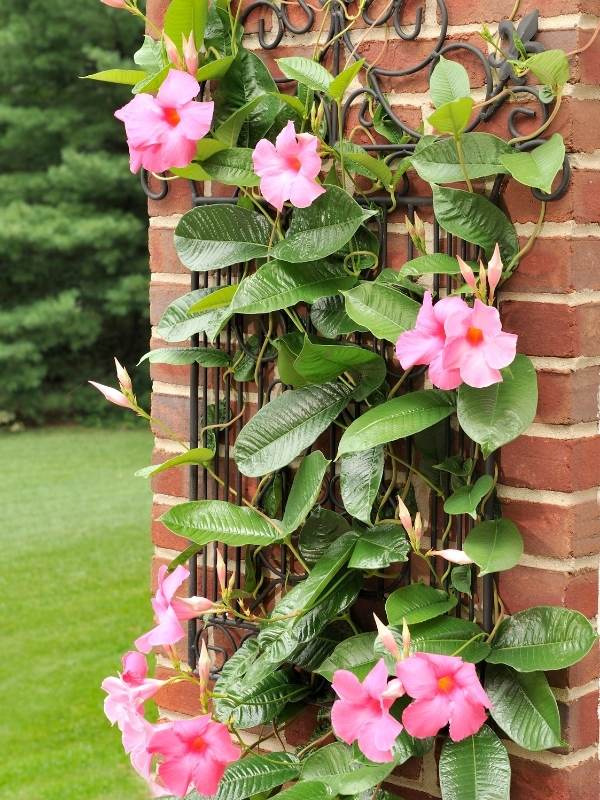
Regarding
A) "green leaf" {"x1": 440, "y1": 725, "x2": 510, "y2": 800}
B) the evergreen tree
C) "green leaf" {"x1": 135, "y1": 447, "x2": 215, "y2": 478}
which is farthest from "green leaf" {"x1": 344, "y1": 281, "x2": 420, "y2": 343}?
the evergreen tree

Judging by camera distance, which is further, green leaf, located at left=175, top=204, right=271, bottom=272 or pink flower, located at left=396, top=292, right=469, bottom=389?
green leaf, located at left=175, top=204, right=271, bottom=272

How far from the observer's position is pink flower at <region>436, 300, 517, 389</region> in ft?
4.16

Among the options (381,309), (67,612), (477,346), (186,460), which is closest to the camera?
(477,346)

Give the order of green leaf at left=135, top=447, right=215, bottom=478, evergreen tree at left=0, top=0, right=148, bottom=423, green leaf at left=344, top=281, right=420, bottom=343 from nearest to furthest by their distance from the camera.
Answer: green leaf at left=344, top=281, right=420, bottom=343, green leaf at left=135, top=447, right=215, bottom=478, evergreen tree at left=0, top=0, right=148, bottom=423

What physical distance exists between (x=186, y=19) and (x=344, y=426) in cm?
54

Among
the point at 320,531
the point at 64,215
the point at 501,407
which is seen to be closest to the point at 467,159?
the point at 501,407

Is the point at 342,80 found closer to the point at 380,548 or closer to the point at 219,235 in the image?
the point at 219,235

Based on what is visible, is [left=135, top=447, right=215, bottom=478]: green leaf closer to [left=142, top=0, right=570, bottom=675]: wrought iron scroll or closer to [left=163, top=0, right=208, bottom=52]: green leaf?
[left=142, top=0, right=570, bottom=675]: wrought iron scroll

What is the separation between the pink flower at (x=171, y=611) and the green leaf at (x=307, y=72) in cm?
59

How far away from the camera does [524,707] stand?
1.36 meters

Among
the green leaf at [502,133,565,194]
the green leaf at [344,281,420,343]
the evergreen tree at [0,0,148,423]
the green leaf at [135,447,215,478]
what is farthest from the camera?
the evergreen tree at [0,0,148,423]

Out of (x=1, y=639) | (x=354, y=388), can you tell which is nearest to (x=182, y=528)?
(x=354, y=388)

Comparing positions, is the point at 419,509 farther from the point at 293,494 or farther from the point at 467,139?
the point at 467,139

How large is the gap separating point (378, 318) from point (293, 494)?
0.25 meters
